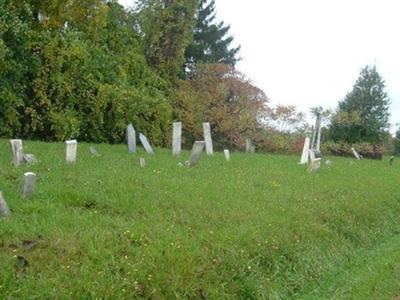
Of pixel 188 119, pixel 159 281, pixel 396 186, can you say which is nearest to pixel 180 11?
pixel 188 119

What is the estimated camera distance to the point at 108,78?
80.1ft

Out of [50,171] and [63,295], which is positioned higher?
[50,171]

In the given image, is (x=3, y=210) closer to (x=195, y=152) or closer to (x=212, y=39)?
(x=195, y=152)

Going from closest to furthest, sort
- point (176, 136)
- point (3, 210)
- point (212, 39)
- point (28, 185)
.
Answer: point (3, 210) → point (28, 185) → point (176, 136) → point (212, 39)

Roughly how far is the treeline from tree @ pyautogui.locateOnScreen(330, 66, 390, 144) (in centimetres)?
1091

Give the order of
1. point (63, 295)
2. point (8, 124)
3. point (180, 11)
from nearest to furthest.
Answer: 1. point (63, 295)
2. point (8, 124)
3. point (180, 11)

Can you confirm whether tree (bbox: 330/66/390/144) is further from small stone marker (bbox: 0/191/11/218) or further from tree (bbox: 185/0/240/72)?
small stone marker (bbox: 0/191/11/218)

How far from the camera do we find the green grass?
517 centimetres

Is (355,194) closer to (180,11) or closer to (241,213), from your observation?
(241,213)

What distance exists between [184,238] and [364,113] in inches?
A: 1698

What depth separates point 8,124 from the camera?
790 inches

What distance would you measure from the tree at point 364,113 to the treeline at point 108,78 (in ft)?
35.8

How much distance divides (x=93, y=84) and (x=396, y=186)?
42.2 feet

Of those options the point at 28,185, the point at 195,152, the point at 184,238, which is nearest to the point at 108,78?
the point at 195,152
